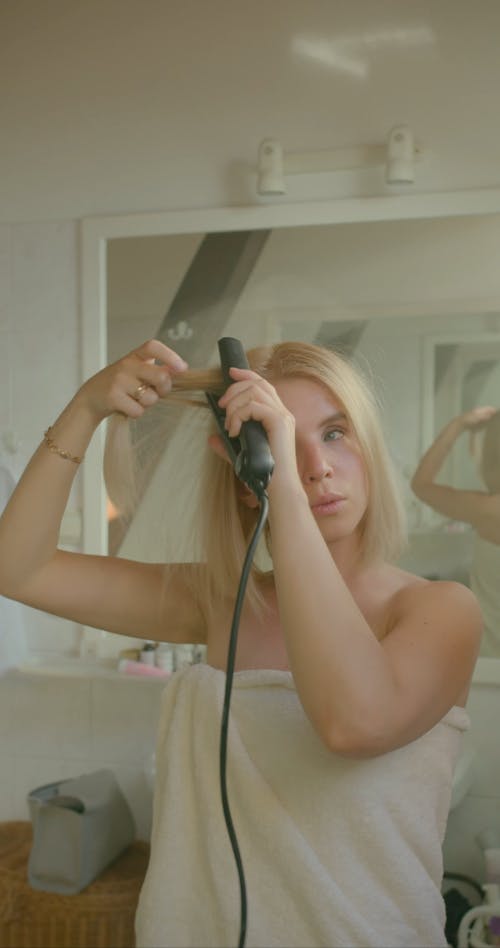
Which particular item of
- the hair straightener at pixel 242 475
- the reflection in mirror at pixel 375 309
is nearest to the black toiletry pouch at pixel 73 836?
the reflection in mirror at pixel 375 309

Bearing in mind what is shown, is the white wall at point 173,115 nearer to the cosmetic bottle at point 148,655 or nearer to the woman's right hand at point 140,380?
the cosmetic bottle at point 148,655

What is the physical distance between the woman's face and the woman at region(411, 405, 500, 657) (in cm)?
88

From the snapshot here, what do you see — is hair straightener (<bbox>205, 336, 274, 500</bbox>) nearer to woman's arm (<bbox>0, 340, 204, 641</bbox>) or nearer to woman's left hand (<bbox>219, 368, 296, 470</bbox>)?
woman's left hand (<bbox>219, 368, 296, 470</bbox>)

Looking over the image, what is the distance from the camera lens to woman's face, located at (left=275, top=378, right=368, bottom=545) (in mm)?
801

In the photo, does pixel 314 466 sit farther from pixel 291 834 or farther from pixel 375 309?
pixel 375 309

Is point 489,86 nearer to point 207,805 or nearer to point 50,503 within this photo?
point 50,503

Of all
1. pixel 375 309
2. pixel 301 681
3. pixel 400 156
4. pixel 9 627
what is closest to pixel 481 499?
pixel 375 309

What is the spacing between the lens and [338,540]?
2.86ft

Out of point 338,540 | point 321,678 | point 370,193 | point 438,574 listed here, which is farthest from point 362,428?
A: point 370,193

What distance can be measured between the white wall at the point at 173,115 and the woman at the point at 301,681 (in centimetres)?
96

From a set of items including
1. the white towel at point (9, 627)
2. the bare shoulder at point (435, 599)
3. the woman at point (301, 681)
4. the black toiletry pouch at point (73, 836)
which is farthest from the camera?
the white towel at point (9, 627)

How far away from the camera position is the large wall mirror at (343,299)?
170cm

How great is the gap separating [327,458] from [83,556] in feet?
1.03

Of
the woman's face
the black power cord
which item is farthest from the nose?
the black power cord
